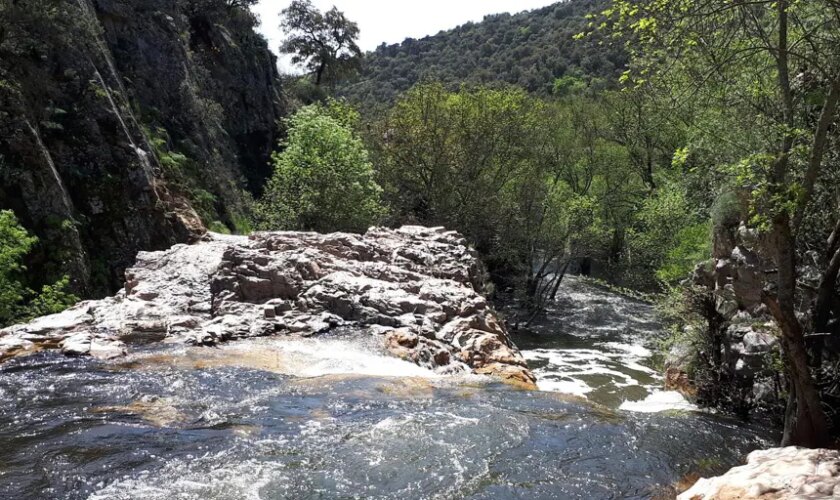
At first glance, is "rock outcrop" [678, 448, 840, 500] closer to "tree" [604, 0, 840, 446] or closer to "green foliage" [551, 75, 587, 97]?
"tree" [604, 0, 840, 446]

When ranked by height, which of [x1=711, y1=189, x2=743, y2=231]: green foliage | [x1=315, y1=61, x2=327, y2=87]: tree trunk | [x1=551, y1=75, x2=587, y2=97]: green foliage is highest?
[x1=551, y1=75, x2=587, y2=97]: green foliage

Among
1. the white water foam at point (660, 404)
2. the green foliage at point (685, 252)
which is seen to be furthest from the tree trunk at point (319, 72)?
the white water foam at point (660, 404)

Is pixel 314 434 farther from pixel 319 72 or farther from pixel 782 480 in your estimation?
pixel 319 72

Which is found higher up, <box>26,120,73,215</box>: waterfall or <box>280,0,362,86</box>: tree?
<box>280,0,362,86</box>: tree

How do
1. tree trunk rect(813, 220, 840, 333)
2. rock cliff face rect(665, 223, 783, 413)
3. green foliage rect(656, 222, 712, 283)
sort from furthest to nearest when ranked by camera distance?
green foliage rect(656, 222, 712, 283) < rock cliff face rect(665, 223, 783, 413) < tree trunk rect(813, 220, 840, 333)

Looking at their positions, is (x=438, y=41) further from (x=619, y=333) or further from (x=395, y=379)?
(x=395, y=379)

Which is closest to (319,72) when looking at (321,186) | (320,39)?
(320,39)

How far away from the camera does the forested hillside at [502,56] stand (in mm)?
92625

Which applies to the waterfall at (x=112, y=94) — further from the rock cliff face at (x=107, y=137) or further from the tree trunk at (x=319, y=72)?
the tree trunk at (x=319, y=72)

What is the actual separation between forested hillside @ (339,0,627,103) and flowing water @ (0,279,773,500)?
76.6 metres

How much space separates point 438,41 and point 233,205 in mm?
117609

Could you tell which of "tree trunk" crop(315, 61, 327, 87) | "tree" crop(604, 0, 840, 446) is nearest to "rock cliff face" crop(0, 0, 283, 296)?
"tree trunk" crop(315, 61, 327, 87)

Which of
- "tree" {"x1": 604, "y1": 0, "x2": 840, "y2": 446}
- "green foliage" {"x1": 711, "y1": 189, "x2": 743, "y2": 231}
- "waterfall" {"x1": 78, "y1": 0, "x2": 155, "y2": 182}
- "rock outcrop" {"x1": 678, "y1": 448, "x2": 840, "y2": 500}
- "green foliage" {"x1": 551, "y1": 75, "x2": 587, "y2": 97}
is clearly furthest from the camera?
"green foliage" {"x1": 551, "y1": 75, "x2": 587, "y2": 97}

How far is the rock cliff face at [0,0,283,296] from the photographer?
2006 centimetres
